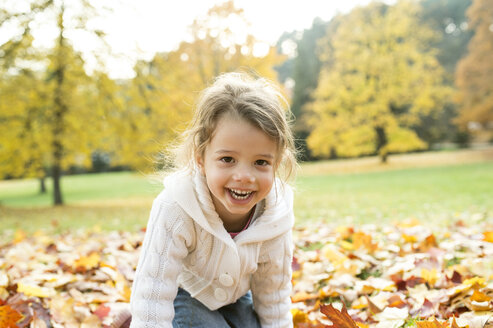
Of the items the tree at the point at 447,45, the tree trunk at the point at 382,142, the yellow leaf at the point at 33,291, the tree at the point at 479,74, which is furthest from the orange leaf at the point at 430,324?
the tree at the point at 447,45

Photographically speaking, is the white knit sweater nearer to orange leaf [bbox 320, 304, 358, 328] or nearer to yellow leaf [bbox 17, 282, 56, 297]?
orange leaf [bbox 320, 304, 358, 328]

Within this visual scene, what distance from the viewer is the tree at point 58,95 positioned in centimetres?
857

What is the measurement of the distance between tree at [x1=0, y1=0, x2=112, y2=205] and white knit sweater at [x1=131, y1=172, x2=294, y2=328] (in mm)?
8274

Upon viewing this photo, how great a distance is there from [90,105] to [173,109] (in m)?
1.90

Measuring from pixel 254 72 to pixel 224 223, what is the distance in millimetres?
741

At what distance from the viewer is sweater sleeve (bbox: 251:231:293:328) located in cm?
161

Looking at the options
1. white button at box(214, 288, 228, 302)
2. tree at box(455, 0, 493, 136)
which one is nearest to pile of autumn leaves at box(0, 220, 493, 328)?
white button at box(214, 288, 228, 302)

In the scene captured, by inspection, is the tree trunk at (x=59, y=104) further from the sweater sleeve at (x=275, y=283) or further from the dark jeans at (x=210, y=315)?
the sweater sleeve at (x=275, y=283)

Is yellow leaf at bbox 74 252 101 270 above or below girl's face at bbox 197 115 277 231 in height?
below

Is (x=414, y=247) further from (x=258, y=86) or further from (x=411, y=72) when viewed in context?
(x=411, y=72)

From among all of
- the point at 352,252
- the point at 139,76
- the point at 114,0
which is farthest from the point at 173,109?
the point at 352,252

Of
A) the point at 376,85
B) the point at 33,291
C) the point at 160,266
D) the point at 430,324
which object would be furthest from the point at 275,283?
the point at 376,85

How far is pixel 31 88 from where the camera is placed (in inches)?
345

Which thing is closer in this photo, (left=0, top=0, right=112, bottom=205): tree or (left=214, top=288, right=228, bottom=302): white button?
(left=214, top=288, right=228, bottom=302): white button
